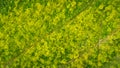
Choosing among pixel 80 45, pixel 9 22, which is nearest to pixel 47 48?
pixel 80 45

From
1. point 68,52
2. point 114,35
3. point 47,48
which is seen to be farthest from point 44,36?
point 114,35

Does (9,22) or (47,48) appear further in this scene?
(9,22)

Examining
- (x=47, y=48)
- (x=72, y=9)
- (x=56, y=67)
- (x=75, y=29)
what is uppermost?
(x=72, y=9)

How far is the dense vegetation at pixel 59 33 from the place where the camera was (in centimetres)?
1866

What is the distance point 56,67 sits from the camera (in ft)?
62.7

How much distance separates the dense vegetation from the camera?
18.7 meters

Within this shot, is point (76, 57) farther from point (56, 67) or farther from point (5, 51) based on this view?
point (5, 51)

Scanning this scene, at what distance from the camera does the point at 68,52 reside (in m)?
19.2

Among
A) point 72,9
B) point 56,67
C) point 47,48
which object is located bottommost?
point 56,67

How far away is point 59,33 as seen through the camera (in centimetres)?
1984

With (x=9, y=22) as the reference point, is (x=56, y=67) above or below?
below

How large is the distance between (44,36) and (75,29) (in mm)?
2303

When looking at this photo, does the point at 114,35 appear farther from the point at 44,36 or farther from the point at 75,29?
the point at 44,36

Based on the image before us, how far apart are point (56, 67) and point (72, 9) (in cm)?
437
